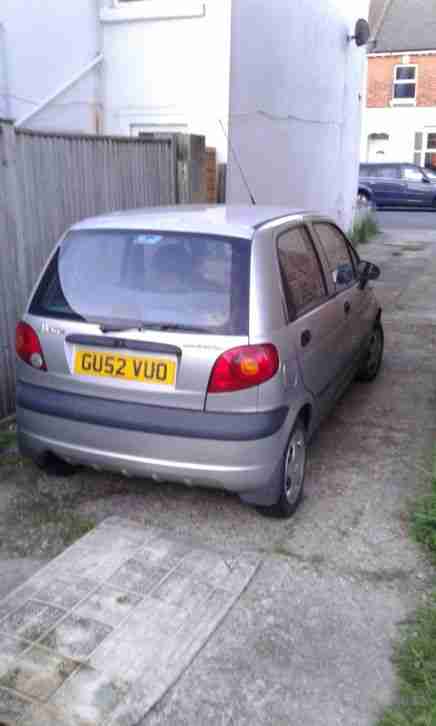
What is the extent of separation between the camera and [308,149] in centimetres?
1166

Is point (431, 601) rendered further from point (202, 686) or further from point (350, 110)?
point (350, 110)

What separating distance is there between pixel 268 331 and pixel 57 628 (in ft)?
5.54

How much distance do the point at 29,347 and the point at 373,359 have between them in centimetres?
352

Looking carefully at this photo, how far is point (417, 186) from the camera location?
26.0 m

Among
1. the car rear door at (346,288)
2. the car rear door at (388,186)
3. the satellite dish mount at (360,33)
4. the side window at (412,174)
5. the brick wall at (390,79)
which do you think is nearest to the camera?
the car rear door at (346,288)

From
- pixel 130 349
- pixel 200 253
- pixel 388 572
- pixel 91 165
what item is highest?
pixel 91 165

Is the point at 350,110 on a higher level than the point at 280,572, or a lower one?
higher

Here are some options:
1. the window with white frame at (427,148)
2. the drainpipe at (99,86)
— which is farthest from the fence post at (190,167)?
the window with white frame at (427,148)

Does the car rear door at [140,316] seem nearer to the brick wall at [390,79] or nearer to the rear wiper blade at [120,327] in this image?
the rear wiper blade at [120,327]

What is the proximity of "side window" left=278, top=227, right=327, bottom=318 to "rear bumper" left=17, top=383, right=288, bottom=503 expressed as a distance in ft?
2.38

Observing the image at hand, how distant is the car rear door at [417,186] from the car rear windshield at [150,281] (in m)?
23.9

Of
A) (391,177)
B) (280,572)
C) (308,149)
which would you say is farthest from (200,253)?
(391,177)

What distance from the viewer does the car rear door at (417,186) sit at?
85.0 ft

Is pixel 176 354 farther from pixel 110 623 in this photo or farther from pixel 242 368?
pixel 110 623
